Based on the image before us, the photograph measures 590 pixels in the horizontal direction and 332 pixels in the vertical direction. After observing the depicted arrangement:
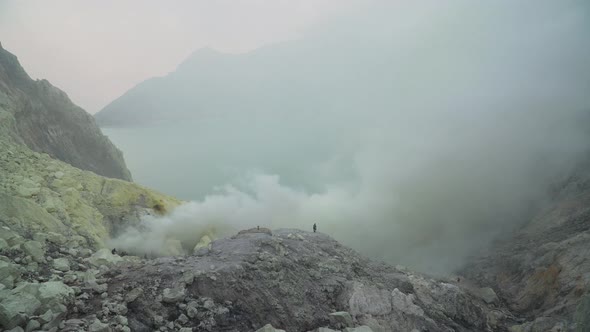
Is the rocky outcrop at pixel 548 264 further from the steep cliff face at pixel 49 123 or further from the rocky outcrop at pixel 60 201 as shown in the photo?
the steep cliff face at pixel 49 123

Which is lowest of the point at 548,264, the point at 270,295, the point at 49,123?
the point at 270,295

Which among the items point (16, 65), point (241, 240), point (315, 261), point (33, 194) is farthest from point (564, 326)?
point (16, 65)

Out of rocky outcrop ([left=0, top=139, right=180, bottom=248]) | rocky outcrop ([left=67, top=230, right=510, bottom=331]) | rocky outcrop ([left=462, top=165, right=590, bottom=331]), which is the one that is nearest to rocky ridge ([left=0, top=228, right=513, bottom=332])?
rocky outcrop ([left=67, top=230, right=510, bottom=331])

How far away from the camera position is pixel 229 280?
14359mm

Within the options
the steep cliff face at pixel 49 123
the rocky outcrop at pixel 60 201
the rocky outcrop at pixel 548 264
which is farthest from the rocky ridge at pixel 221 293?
the steep cliff face at pixel 49 123

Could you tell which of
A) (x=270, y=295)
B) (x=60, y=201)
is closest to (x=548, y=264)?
(x=270, y=295)

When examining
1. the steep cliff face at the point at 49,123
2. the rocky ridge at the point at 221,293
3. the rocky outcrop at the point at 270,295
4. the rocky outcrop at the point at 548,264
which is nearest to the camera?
the rocky ridge at the point at 221,293

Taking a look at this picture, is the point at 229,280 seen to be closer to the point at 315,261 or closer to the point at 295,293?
the point at 295,293

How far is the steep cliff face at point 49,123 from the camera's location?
120ft

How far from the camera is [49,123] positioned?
44.6 meters

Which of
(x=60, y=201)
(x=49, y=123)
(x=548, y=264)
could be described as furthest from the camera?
(x=49, y=123)

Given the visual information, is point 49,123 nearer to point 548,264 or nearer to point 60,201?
point 60,201

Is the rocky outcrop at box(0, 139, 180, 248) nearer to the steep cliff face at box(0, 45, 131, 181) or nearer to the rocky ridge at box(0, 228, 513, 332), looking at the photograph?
the rocky ridge at box(0, 228, 513, 332)

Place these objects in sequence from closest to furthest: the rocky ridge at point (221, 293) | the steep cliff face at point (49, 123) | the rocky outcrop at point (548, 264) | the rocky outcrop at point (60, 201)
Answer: the rocky ridge at point (221, 293)
the rocky outcrop at point (60, 201)
the rocky outcrop at point (548, 264)
the steep cliff face at point (49, 123)
